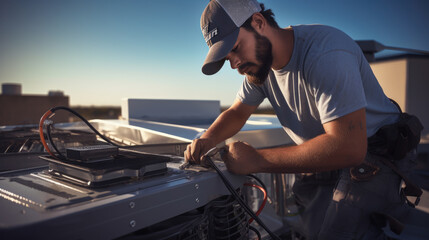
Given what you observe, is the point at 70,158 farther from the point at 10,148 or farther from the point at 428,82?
the point at 428,82

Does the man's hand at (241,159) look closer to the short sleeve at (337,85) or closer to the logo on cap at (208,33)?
the short sleeve at (337,85)

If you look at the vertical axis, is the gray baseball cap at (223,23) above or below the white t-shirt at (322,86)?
above

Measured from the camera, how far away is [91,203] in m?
0.51

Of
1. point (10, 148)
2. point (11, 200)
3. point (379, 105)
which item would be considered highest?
point (379, 105)

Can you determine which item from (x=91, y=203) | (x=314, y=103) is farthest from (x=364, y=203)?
(x=91, y=203)

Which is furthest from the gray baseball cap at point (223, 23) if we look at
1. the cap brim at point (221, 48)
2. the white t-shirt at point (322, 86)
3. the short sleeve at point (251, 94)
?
the short sleeve at point (251, 94)

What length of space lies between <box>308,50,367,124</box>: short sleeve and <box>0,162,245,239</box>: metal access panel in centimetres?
47

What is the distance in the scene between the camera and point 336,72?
91 centimetres

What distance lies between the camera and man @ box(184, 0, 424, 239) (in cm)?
88

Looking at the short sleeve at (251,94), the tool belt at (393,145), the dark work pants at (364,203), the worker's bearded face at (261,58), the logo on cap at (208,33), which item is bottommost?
the dark work pants at (364,203)

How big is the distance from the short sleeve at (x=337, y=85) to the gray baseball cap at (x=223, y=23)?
0.32 m

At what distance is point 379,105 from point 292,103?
36 cm

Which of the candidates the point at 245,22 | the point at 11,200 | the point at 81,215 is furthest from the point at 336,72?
the point at 11,200

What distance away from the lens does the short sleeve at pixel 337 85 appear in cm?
90
